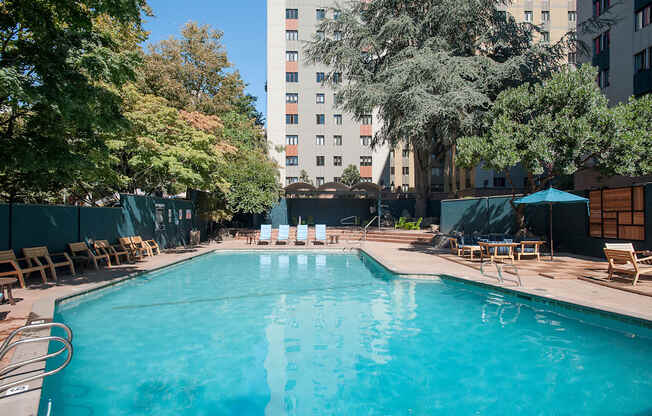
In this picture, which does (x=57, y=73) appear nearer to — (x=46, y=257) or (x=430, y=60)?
(x=46, y=257)

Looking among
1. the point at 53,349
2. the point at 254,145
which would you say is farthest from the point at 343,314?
the point at 254,145

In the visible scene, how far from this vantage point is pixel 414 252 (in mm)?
16594

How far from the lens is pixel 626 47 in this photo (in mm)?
20984

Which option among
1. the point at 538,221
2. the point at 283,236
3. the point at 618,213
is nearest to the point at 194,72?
the point at 283,236

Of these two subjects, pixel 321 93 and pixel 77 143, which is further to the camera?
pixel 321 93

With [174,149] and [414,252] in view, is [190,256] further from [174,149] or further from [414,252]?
[414,252]

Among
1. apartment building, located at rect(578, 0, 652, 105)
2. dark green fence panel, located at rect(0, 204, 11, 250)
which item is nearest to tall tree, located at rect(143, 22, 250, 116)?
dark green fence panel, located at rect(0, 204, 11, 250)

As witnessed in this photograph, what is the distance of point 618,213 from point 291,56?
3506 cm

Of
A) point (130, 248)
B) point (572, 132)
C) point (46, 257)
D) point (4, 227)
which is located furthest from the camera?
point (130, 248)

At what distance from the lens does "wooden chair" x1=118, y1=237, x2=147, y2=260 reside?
541 inches

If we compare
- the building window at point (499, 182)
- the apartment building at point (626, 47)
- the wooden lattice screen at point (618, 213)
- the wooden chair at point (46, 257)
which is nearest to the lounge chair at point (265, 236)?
the wooden chair at point (46, 257)

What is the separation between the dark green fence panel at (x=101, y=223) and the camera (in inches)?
496

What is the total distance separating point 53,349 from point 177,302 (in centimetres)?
337

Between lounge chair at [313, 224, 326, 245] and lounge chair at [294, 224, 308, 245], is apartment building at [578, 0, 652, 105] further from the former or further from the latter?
lounge chair at [294, 224, 308, 245]
